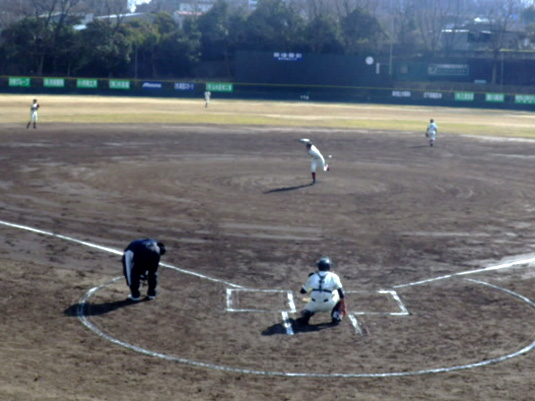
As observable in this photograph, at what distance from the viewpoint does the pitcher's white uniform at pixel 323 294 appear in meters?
14.7

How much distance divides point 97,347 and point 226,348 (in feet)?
7.17

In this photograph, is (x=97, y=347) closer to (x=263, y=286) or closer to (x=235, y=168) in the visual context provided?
(x=263, y=286)

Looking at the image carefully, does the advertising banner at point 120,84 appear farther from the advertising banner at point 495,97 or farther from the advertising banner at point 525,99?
the advertising banner at point 525,99

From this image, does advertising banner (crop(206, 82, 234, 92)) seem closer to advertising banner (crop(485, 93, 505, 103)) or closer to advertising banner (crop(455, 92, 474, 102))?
advertising banner (crop(455, 92, 474, 102))

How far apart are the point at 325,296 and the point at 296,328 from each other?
A: 82 cm

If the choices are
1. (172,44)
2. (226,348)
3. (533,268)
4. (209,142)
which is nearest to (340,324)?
(226,348)

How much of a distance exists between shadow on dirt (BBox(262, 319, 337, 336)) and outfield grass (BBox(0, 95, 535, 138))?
4300 cm

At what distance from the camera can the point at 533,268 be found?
64.0 ft

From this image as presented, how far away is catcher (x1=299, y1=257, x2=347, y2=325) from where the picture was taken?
14.7 m

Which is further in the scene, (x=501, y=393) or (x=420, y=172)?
(x=420, y=172)

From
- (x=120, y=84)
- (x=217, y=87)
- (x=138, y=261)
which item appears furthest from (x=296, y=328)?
(x=120, y=84)

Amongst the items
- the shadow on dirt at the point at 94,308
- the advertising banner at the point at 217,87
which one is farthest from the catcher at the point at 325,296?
the advertising banner at the point at 217,87

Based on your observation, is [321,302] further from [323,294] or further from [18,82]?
[18,82]

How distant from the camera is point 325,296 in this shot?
14648mm
